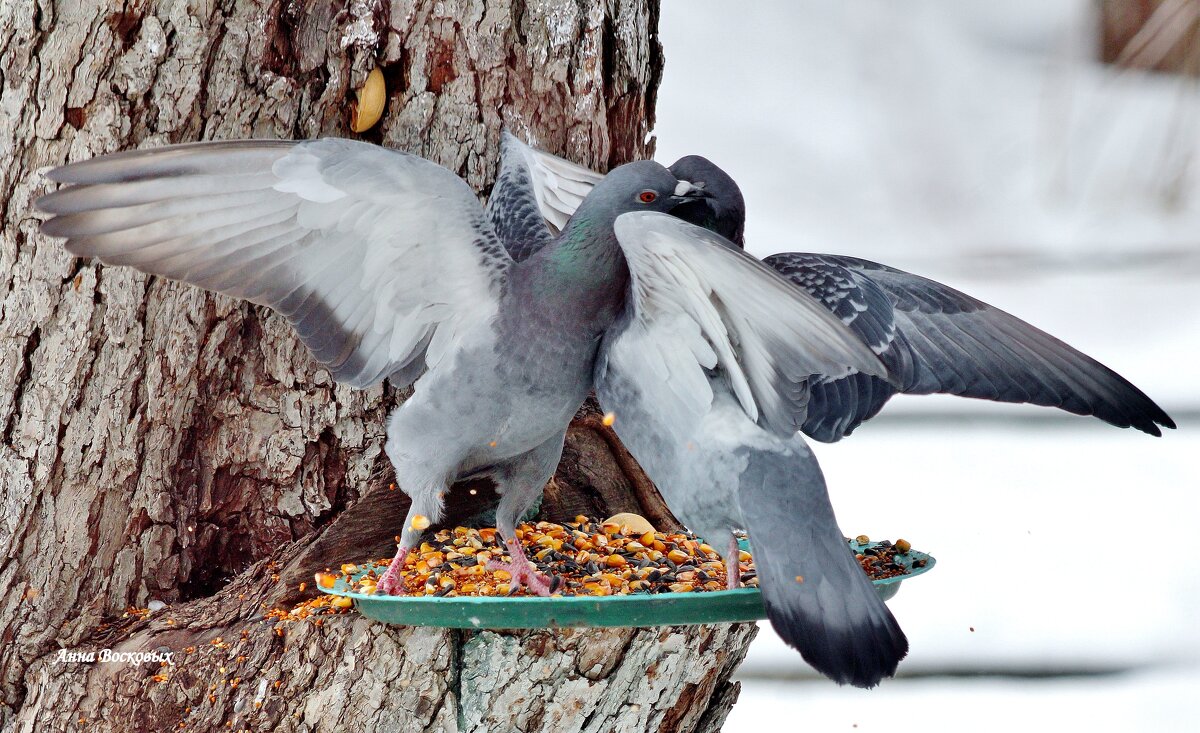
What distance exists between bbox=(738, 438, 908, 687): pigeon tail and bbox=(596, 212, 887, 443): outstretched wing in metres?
0.09

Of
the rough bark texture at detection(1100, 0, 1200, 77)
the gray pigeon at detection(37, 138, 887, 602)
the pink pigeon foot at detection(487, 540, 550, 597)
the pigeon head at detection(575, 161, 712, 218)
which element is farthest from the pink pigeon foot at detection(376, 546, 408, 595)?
the rough bark texture at detection(1100, 0, 1200, 77)

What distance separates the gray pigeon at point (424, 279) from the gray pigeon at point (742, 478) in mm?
32

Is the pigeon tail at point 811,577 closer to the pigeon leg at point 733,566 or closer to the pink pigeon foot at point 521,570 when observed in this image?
the pigeon leg at point 733,566

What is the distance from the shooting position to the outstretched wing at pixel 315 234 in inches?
69.2

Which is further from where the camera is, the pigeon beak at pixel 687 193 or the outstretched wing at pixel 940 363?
the outstretched wing at pixel 940 363

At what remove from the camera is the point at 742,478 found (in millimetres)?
1756

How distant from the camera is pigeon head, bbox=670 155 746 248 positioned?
1899 mm

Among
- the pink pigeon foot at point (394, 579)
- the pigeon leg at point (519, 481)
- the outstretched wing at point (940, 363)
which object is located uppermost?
the outstretched wing at point (940, 363)

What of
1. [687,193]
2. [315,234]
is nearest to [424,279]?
[315,234]

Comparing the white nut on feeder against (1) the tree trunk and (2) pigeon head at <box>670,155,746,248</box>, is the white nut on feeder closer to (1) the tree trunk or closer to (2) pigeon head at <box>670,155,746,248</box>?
(1) the tree trunk

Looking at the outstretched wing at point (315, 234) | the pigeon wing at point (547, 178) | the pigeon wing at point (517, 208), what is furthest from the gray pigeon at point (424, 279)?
the pigeon wing at point (547, 178)

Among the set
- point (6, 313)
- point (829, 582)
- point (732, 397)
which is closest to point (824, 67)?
point (732, 397)

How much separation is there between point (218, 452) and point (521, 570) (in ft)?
2.41

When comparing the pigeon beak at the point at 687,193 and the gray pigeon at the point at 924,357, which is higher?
the pigeon beak at the point at 687,193
